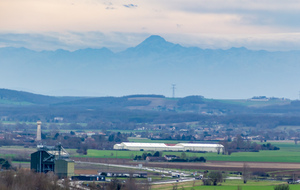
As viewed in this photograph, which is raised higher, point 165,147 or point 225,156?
point 165,147

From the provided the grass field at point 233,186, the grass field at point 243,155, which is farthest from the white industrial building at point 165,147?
the grass field at point 233,186

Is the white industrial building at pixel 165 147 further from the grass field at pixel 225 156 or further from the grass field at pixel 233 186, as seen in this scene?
the grass field at pixel 233 186

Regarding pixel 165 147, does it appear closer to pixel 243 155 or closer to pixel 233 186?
pixel 243 155

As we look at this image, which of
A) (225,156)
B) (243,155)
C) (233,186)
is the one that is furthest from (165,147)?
(233,186)

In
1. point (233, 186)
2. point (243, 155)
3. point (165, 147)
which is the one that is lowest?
point (233, 186)

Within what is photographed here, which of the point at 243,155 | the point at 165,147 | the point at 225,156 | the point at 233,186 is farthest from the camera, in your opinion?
the point at 165,147

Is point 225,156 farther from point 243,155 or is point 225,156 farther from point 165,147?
point 165,147

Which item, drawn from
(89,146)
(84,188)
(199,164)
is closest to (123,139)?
(89,146)

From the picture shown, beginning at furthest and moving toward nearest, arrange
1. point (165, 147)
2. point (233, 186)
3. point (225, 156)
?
point (165, 147), point (225, 156), point (233, 186)

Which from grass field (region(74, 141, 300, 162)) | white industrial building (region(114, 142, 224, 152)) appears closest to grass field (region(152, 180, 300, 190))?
grass field (region(74, 141, 300, 162))

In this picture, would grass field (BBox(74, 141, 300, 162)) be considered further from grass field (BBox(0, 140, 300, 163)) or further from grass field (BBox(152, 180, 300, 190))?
grass field (BBox(152, 180, 300, 190))

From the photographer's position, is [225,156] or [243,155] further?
[243,155]
